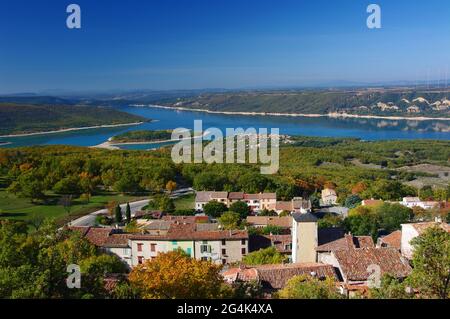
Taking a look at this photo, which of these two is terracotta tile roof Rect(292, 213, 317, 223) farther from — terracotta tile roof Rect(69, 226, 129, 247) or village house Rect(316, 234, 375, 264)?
terracotta tile roof Rect(69, 226, 129, 247)

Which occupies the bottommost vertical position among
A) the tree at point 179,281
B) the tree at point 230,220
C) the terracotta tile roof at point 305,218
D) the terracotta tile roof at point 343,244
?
the tree at point 230,220

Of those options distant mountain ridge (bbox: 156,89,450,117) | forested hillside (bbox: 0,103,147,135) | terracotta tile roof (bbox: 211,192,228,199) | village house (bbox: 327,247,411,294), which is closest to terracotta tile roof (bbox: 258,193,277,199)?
terracotta tile roof (bbox: 211,192,228,199)

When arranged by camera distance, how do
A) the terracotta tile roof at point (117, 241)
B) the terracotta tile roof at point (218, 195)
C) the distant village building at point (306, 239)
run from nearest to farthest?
the distant village building at point (306, 239)
the terracotta tile roof at point (117, 241)
the terracotta tile roof at point (218, 195)

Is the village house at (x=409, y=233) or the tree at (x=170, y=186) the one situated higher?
the village house at (x=409, y=233)

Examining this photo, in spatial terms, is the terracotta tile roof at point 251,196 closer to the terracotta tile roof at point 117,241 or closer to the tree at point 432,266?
the terracotta tile roof at point 117,241

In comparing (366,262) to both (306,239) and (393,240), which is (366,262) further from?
(393,240)

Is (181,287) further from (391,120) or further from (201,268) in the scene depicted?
(391,120)

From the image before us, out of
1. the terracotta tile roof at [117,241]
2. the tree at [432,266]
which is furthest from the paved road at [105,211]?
the tree at [432,266]
